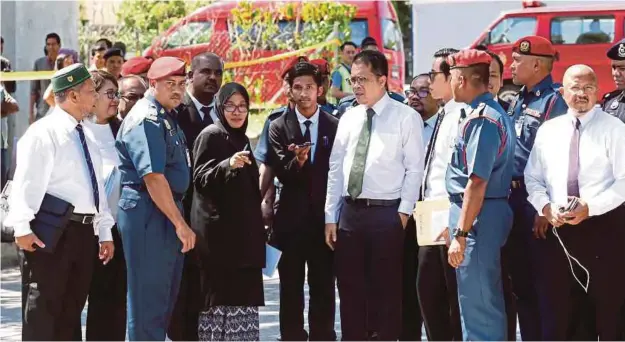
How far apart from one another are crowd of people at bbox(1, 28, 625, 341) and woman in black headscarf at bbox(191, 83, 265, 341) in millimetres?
13

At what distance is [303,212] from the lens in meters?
8.63

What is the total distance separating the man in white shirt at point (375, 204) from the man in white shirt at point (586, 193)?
855 mm

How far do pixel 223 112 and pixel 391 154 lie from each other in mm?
1116

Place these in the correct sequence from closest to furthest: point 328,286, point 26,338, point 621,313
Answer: point 26,338 < point 621,313 < point 328,286

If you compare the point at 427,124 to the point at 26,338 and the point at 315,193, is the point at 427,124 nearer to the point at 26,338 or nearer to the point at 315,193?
the point at 315,193

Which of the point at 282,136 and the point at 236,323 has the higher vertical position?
the point at 282,136

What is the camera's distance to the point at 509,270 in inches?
321

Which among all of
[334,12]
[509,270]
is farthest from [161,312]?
[334,12]

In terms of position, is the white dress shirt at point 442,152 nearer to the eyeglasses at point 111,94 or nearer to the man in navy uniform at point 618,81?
the man in navy uniform at point 618,81

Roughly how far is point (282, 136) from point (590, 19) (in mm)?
13735

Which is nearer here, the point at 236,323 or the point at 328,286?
the point at 236,323

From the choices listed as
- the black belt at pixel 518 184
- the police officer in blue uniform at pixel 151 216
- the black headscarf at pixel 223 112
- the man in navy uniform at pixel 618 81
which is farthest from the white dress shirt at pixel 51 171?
the man in navy uniform at pixel 618 81

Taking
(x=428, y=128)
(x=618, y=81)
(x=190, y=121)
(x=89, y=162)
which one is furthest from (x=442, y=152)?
(x=89, y=162)

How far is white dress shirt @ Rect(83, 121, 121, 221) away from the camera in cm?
808
